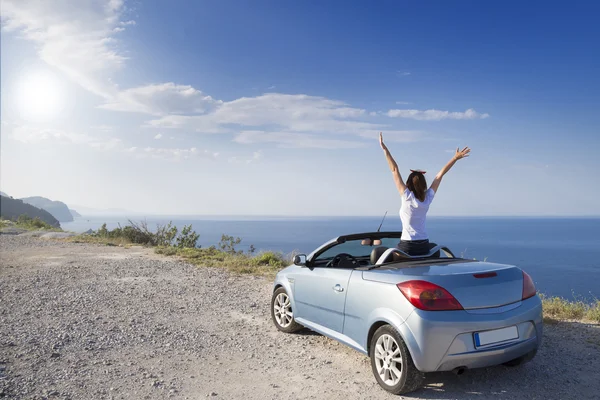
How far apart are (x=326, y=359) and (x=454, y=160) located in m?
2.81

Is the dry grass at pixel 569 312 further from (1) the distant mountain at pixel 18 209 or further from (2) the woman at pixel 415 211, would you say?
(1) the distant mountain at pixel 18 209

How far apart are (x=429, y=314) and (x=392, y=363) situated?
0.67 meters

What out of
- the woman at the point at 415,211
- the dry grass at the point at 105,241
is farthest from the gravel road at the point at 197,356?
the dry grass at the point at 105,241

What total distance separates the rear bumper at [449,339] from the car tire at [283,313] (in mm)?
2439

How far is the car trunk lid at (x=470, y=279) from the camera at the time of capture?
12.4 ft

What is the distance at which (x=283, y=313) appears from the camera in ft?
20.3

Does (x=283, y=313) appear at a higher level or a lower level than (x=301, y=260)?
lower

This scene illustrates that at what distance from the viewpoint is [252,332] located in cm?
628

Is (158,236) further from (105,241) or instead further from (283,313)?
(283,313)

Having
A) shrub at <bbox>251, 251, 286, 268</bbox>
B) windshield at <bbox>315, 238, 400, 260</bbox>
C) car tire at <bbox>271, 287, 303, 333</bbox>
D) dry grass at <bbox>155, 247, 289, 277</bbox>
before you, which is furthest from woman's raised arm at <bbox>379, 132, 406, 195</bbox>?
shrub at <bbox>251, 251, 286, 268</bbox>

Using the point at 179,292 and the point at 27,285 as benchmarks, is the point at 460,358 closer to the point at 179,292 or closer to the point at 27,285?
the point at 179,292

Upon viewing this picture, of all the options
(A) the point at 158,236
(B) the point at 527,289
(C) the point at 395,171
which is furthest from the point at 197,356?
(A) the point at 158,236

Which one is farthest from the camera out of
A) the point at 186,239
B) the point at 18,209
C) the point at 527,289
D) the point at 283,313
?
the point at 18,209

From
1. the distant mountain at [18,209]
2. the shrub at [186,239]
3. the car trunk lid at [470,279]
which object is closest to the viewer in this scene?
the car trunk lid at [470,279]
